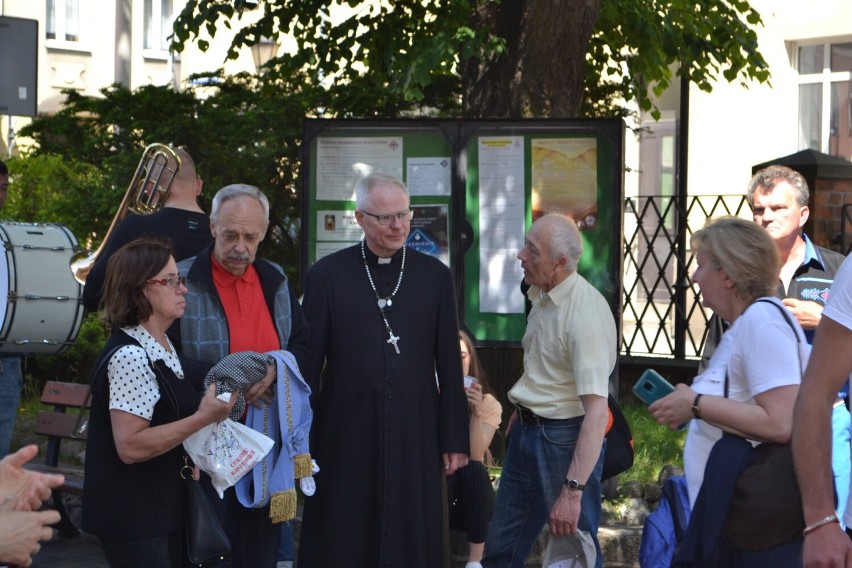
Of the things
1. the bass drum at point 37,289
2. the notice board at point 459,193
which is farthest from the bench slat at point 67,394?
the notice board at point 459,193

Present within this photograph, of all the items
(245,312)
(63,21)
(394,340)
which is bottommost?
(394,340)

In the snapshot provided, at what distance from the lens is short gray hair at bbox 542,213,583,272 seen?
5.07 meters

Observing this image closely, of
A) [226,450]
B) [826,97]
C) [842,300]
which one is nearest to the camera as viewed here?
[842,300]

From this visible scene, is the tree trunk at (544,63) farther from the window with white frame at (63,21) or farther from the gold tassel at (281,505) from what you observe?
the window with white frame at (63,21)

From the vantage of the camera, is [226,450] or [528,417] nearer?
[226,450]

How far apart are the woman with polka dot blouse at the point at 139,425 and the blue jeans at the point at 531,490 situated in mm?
1356

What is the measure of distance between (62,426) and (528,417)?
3.78m

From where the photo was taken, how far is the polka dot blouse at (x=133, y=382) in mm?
4141

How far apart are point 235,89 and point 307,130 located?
3426 millimetres

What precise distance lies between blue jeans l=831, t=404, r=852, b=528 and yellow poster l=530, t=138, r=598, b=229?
367cm

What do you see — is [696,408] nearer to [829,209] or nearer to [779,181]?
[779,181]

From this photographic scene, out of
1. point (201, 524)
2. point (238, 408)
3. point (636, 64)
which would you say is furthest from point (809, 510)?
point (636, 64)

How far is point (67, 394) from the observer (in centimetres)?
802

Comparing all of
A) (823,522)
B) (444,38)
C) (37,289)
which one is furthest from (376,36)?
(823,522)
